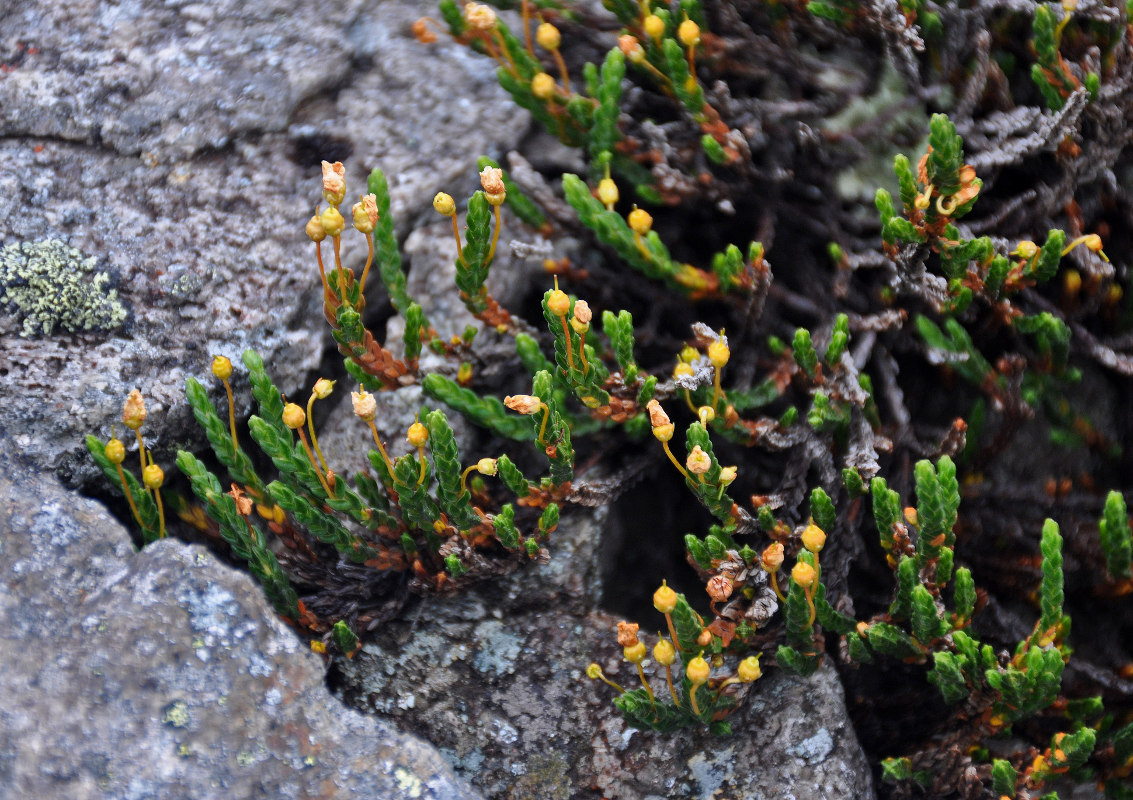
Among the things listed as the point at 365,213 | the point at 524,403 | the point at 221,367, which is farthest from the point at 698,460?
the point at 221,367

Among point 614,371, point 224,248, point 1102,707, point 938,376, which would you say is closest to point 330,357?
point 224,248

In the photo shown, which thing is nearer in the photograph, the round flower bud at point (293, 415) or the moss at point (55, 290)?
the round flower bud at point (293, 415)

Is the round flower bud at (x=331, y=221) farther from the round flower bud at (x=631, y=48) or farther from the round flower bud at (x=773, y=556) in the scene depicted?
the round flower bud at (x=773, y=556)

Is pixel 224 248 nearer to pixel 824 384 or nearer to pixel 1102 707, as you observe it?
pixel 824 384

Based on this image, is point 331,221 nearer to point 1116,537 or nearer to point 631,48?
point 631,48

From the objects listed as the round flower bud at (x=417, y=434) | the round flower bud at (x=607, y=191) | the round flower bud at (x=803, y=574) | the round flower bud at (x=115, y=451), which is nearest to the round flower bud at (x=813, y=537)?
the round flower bud at (x=803, y=574)
